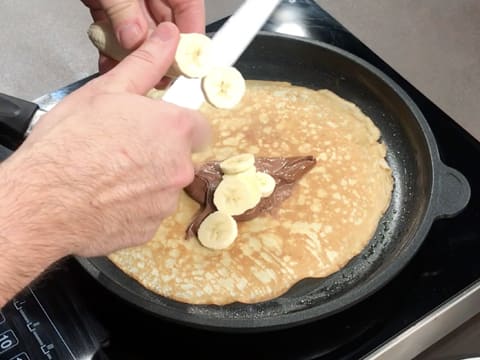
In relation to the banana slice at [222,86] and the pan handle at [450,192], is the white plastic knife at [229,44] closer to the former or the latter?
the banana slice at [222,86]

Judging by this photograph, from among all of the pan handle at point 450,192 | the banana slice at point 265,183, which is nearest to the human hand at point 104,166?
the banana slice at point 265,183

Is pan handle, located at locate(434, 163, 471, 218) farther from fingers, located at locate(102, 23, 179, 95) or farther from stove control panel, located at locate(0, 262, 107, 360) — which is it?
stove control panel, located at locate(0, 262, 107, 360)

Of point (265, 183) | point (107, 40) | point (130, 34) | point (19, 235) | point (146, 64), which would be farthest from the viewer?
point (265, 183)

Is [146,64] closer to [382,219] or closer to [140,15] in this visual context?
[140,15]

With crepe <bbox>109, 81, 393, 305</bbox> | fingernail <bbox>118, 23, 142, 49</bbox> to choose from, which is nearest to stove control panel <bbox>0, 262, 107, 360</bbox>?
crepe <bbox>109, 81, 393, 305</bbox>

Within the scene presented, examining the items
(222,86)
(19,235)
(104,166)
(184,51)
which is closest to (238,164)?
(222,86)

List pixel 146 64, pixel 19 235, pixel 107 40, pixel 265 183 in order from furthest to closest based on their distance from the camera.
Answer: pixel 265 183, pixel 107 40, pixel 146 64, pixel 19 235
